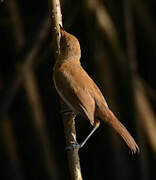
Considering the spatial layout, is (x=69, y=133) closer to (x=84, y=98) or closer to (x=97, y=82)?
(x=84, y=98)

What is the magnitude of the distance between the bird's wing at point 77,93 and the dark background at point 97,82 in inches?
54.3

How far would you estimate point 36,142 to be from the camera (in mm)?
4590

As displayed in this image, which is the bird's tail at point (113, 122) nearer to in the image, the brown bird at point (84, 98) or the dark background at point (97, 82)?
the brown bird at point (84, 98)

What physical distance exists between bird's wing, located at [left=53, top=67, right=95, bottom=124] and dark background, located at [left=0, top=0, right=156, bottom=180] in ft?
4.52

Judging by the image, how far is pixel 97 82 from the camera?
14.8 ft

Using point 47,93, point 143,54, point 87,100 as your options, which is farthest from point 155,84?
point 87,100

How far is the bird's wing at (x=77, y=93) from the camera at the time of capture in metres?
2.60

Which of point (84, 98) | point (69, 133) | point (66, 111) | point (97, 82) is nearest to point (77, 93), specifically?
point (84, 98)

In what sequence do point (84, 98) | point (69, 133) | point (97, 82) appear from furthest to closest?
point (97, 82)
point (84, 98)
point (69, 133)

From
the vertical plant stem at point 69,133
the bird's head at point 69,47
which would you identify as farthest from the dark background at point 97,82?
the vertical plant stem at point 69,133

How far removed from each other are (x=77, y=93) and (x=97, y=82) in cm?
190

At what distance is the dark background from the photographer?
435cm

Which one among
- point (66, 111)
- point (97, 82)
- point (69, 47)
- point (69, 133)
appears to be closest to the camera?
point (69, 133)

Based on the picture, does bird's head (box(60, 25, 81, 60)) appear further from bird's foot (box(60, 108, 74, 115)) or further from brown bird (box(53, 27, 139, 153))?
bird's foot (box(60, 108, 74, 115))
